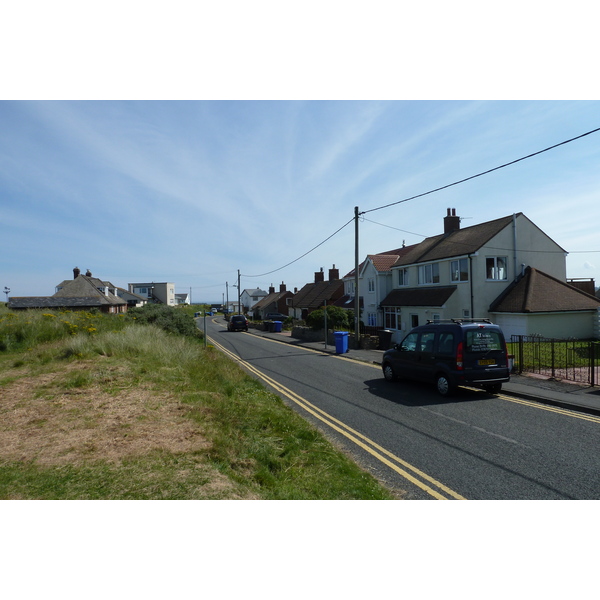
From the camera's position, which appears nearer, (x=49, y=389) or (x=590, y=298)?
(x=49, y=389)

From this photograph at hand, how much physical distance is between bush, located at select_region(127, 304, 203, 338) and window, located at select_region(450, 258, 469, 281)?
17311mm

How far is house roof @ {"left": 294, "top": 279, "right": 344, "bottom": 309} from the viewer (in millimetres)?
50438

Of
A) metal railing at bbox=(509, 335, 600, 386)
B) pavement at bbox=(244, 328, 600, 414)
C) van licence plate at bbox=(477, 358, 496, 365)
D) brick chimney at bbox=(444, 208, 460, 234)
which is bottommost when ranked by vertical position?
pavement at bbox=(244, 328, 600, 414)

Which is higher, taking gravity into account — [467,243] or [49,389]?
[467,243]

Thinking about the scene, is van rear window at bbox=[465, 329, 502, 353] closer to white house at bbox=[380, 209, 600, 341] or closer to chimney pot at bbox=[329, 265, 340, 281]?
white house at bbox=[380, 209, 600, 341]

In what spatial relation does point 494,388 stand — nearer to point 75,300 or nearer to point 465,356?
point 465,356

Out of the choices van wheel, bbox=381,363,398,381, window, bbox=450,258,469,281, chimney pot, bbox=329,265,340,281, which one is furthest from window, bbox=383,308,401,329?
chimney pot, bbox=329,265,340,281

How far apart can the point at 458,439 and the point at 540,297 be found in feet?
64.5

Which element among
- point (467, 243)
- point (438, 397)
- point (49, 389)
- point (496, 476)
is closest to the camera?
point (496, 476)

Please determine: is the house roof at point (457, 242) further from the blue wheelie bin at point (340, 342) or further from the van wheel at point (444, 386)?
the van wheel at point (444, 386)

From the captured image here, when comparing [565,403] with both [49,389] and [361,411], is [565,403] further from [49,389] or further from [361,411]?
[49,389]

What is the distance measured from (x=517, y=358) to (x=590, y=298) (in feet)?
46.2

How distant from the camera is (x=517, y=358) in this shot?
555 inches

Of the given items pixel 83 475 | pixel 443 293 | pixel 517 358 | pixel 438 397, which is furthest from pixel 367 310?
pixel 83 475
